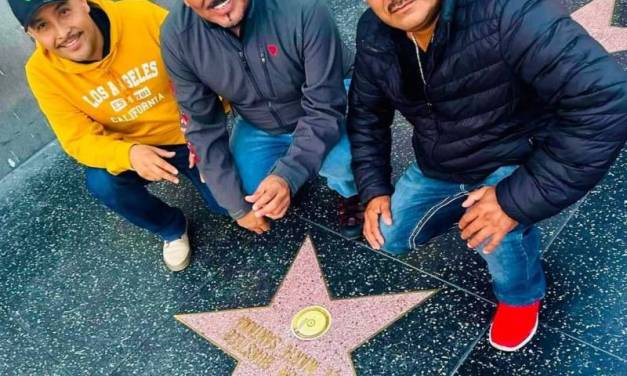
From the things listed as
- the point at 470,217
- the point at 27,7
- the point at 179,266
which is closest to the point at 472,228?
the point at 470,217

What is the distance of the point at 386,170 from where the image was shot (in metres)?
1.89

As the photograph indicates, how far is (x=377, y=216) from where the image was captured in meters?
1.87

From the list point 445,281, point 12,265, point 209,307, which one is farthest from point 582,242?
point 12,265

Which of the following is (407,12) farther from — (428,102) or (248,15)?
(248,15)

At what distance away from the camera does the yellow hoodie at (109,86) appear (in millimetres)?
2064

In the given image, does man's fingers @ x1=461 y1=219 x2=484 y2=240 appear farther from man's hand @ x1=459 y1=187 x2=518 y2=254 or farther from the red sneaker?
the red sneaker

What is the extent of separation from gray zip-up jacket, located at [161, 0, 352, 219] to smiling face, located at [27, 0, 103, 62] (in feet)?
0.81

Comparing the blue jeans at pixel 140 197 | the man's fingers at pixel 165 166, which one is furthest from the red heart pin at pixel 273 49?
the blue jeans at pixel 140 197

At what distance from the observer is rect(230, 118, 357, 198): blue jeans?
216 centimetres

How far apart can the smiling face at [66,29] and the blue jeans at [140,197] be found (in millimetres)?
448

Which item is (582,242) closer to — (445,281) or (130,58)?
(445,281)

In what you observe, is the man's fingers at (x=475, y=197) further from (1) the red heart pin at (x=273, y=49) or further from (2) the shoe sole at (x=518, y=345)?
(1) the red heart pin at (x=273, y=49)

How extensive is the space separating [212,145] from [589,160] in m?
1.20

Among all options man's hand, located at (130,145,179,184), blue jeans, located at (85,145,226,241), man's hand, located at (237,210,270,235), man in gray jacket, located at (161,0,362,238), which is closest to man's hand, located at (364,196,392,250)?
man in gray jacket, located at (161,0,362,238)
